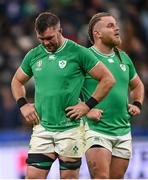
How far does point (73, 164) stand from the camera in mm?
9602

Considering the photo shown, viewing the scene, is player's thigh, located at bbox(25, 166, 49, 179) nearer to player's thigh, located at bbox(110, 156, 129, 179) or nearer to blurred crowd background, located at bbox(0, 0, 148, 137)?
player's thigh, located at bbox(110, 156, 129, 179)

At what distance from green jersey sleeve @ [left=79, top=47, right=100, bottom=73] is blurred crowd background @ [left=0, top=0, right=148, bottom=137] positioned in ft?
19.5

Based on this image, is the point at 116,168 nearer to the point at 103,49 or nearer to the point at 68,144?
the point at 68,144

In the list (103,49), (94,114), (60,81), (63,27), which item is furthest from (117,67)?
(63,27)

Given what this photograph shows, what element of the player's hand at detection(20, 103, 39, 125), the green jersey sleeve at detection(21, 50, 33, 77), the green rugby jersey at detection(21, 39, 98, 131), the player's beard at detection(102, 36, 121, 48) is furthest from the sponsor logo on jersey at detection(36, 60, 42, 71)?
the player's beard at detection(102, 36, 121, 48)

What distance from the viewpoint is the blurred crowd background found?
15.8 meters

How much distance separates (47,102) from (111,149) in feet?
3.43

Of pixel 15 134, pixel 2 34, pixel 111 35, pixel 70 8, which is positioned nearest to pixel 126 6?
pixel 70 8

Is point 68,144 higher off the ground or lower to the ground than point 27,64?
lower

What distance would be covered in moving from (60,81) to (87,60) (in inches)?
14.5

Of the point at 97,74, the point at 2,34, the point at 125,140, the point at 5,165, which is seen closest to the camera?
the point at 97,74

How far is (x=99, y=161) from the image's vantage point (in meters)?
9.91

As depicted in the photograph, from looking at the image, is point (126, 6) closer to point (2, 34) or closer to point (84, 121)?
point (2, 34)

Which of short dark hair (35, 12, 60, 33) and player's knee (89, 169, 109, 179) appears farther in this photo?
player's knee (89, 169, 109, 179)
